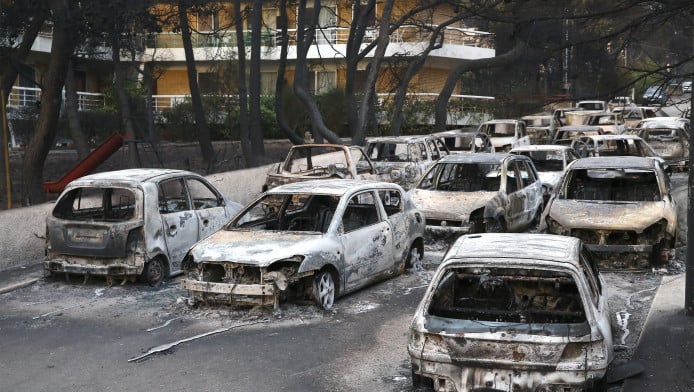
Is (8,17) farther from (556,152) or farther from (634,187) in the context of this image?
(634,187)

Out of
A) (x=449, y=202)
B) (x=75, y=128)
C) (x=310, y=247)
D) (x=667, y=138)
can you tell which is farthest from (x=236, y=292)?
(x=667, y=138)

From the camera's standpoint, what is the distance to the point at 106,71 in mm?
46406

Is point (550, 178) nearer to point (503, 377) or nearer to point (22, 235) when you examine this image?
point (22, 235)

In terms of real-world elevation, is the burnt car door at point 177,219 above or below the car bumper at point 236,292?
above

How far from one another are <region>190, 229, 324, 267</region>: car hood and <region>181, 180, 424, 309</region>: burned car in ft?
0.04

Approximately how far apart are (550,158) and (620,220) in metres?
8.16

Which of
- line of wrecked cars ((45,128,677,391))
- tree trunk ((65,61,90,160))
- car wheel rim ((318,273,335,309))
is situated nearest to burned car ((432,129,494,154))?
line of wrecked cars ((45,128,677,391))

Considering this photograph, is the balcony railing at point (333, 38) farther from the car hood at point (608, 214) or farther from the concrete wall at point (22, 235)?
the car hood at point (608, 214)

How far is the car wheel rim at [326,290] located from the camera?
34.2 ft

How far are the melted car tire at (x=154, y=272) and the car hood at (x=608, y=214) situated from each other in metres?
5.55

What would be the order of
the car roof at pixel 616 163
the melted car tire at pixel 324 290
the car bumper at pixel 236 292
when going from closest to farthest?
1. the car bumper at pixel 236 292
2. the melted car tire at pixel 324 290
3. the car roof at pixel 616 163

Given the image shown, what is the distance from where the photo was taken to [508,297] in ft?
25.8

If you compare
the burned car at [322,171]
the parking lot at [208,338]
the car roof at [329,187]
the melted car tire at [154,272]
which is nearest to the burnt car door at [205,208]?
the melted car tire at [154,272]

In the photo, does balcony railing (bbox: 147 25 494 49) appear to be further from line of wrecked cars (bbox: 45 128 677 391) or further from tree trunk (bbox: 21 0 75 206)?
line of wrecked cars (bbox: 45 128 677 391)
